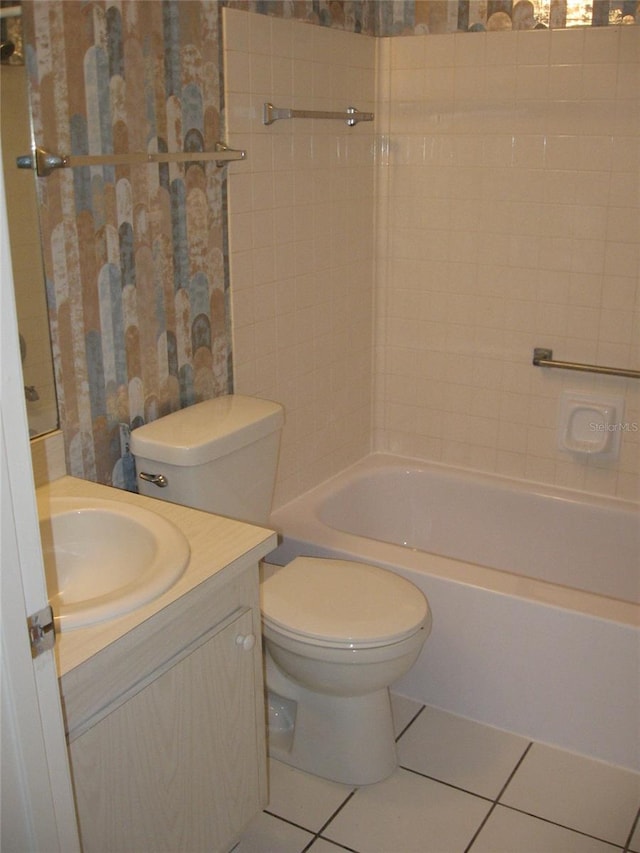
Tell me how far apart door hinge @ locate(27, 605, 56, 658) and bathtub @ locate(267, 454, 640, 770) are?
1.45 meters

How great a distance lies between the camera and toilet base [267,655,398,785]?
2125mm

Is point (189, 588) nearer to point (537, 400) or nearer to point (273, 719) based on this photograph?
point (273, 719)

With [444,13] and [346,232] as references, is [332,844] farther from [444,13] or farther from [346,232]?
[444,13]

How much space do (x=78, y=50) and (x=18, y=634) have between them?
49.8 inches

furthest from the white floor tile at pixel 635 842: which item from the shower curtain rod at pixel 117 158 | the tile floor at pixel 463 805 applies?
the shower curtain rod at pixel 117 158

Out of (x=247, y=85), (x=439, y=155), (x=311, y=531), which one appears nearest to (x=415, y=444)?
(x=311, y=531)

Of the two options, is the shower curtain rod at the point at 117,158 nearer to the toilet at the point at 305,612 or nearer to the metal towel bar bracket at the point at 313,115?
the metal towel bar bracket at the point at 313,115

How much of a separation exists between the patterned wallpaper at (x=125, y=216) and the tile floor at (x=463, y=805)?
0.90m

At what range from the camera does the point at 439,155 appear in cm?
279

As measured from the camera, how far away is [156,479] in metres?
2.00

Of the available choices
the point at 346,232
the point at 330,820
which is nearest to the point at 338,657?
the point at 330,820

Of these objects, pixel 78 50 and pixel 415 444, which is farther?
pixel 415 444

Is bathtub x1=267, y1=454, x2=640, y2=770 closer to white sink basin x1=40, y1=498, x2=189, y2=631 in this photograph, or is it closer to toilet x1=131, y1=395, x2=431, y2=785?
toilet x1=131, y1=395, x2=431, y2=785

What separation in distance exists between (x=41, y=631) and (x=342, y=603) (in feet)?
3.73
